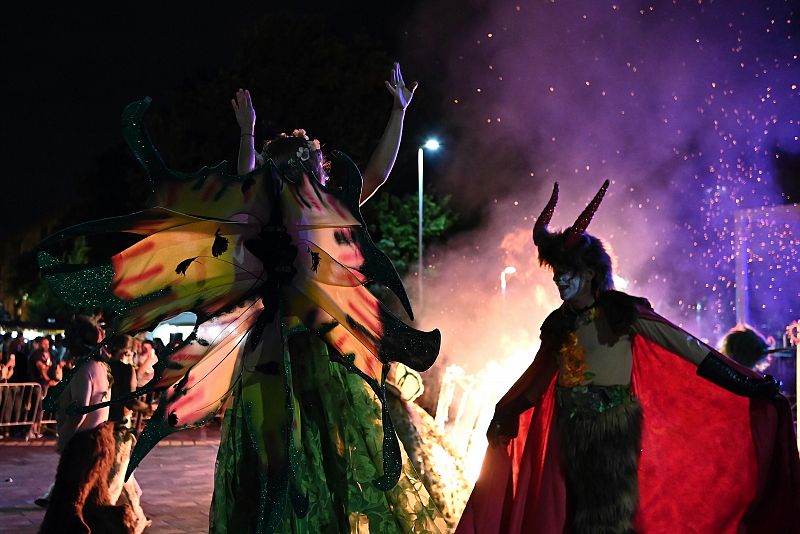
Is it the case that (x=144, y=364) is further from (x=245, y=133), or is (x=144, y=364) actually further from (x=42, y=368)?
(x=245, y=133)

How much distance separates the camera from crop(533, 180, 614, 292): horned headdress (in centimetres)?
417

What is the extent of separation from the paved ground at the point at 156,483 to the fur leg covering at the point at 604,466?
3.35 metres

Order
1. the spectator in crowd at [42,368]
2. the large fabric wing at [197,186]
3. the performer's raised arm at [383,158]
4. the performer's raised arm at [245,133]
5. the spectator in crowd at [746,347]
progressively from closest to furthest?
the large fabric wing at [197,186], the performer's raised arm at [245,133], the performer's raised arm at [383,158], the spectator in crowd at [746,347], the spectator in crowd at [42,368]

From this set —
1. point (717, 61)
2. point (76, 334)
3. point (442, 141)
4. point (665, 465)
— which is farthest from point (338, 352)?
point (442, 141)

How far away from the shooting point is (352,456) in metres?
3.09

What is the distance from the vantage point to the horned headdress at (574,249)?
13.7ft

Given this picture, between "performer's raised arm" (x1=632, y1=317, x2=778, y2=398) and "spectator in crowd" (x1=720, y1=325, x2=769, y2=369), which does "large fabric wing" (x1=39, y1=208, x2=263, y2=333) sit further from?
"spectator in crowd" (x1=720, y1=325, x2=769, y2=369)

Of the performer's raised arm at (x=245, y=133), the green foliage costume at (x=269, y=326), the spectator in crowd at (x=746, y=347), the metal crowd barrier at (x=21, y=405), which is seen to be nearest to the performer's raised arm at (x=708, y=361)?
the green foliage costume at (x=269, y=326)

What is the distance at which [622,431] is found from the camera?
398 centimetres

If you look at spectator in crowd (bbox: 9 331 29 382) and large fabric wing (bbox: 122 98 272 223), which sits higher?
spectator in crowd (bbox: 9 331 29 382)

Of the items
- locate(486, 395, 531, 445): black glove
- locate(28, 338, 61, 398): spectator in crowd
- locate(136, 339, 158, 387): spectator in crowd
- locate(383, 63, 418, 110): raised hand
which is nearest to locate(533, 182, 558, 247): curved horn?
locate(486, 395, 531, 445): black glove

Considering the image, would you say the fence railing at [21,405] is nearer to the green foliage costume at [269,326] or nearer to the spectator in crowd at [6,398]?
the spectator in crowd at [6,398]

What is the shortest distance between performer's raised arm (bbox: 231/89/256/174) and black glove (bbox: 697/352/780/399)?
216 cm

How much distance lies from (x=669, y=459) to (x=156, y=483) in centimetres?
577
